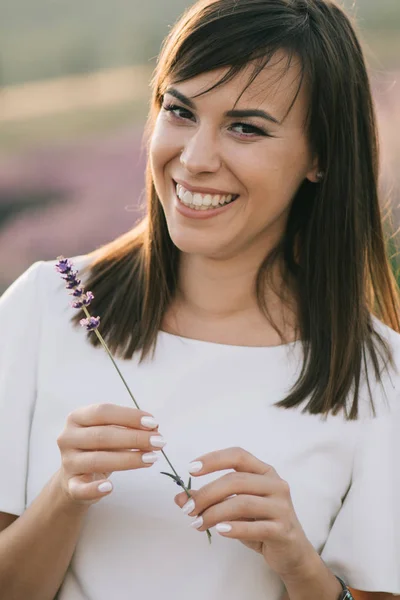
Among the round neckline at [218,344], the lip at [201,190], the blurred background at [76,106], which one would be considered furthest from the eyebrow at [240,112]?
the blurred background at [76,106]

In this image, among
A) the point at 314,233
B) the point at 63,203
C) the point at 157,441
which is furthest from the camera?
the point at 63,203

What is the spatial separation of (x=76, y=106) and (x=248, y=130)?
3.81 metres

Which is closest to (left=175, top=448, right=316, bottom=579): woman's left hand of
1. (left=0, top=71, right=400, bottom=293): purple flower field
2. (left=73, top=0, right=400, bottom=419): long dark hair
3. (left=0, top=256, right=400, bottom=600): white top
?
(left=0, top=256, right=400, bottom=600): white top

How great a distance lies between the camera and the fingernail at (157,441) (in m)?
1.86

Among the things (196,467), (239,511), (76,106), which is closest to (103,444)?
(196,467)

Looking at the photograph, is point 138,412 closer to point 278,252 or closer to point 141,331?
point 141,331

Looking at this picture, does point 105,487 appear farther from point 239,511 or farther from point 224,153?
point 224,153

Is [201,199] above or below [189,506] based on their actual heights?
above

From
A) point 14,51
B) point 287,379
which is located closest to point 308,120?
point 287,379

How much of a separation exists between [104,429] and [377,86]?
51.2 inches

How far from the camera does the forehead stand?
2.16 meters

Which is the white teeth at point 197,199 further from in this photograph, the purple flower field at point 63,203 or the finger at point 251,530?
the purple flower field at point 63,203

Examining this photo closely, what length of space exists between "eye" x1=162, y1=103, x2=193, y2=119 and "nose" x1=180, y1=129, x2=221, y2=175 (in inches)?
2.9

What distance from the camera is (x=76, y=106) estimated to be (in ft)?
19.2
